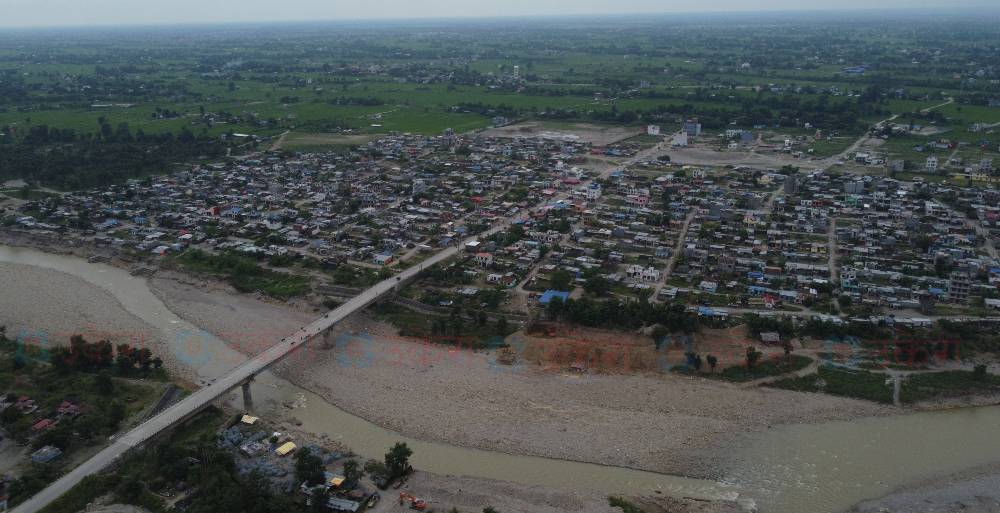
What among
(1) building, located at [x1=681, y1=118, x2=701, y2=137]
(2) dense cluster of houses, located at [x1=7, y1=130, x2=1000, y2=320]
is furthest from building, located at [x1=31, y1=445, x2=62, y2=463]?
(1) building, located at [x1=681, y1=118, x2=701, y2=137]

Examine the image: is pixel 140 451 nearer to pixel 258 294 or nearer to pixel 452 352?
pixel 452 352

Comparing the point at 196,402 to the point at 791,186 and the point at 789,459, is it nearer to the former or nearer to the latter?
the point at 789,459

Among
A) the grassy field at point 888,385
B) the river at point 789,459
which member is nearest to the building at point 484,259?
the river at point 789,459

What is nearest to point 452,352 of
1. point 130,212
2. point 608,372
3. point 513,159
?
point 608,372

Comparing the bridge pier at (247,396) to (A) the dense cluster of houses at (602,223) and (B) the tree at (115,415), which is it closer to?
(B) the tree at (115,415)

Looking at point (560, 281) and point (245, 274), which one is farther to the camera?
point (245, 274)

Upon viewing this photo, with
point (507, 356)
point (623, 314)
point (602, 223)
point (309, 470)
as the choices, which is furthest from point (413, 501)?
point (602, 223)

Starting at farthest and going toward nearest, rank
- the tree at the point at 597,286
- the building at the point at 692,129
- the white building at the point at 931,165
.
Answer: the building at the point at 692,129 < the white building at the point at 931,165 < the tree at the point at 597,286
